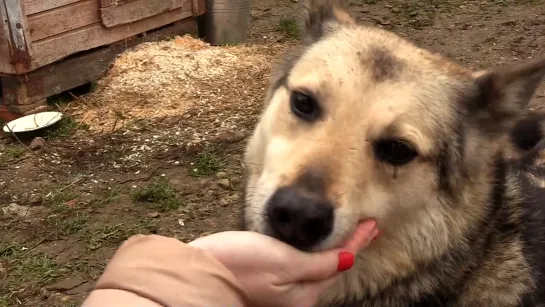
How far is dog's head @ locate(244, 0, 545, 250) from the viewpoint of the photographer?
221 centimetres

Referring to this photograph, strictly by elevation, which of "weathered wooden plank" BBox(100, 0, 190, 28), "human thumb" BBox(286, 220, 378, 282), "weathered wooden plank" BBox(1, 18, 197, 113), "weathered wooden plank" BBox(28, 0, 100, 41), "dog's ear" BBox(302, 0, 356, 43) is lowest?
"weathered wooden plank" BBox(1, 18, 197, 113)

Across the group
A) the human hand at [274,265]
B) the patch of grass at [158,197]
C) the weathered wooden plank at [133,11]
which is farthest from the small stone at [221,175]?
the human hand at [274,265]

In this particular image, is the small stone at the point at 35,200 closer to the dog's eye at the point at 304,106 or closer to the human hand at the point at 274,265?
the dog's eye at the point at 304,106

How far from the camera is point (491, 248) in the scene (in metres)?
2.64

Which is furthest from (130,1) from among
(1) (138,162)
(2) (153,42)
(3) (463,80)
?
(3) (463,80)

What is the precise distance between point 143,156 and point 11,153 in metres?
1.04

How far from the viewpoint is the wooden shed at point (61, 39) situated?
5.61 m

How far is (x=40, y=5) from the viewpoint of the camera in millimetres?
5719

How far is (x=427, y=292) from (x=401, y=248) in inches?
7.6

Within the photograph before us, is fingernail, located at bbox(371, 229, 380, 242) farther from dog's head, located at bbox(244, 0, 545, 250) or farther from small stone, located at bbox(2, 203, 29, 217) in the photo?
small stone, located at bbox(2, 203, 29, 217)

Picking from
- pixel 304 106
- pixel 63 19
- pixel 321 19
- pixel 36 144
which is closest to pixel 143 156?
pixel 36 144

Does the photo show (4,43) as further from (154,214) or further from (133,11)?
(154,214)

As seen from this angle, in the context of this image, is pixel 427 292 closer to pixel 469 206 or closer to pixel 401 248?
pixel 401 248

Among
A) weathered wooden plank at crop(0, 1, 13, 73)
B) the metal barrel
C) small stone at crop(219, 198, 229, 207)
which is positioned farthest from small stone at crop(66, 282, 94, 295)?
the metal barrel
